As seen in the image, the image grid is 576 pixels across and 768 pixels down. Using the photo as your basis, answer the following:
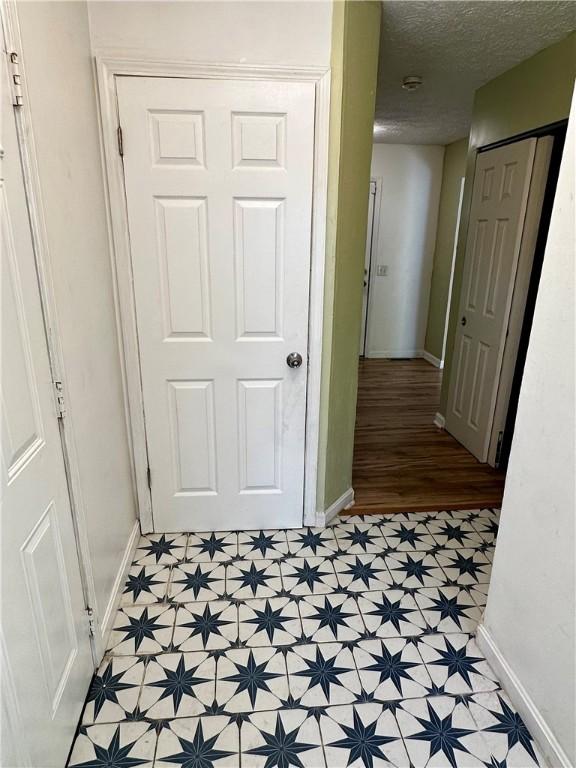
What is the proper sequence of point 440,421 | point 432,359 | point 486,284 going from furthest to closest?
point 432,359 → point 440,421 → point 486,284

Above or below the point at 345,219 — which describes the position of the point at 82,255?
below

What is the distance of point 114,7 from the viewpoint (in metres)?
1.76

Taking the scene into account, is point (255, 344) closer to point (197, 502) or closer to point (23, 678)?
point (197, 502)

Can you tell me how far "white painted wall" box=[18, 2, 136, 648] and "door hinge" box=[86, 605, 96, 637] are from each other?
0.21ft

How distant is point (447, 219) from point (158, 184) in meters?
4.07

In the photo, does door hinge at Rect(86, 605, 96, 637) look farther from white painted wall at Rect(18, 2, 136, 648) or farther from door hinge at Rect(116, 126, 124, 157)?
door hinge at Rect(116, 126, 124, 157)

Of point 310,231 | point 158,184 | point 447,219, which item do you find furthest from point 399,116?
point 158,184

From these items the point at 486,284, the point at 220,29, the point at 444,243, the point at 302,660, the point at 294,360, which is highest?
the point at 220,29

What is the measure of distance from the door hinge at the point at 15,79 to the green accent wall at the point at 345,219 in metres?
1.17

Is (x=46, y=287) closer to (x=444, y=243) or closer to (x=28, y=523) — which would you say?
(x=28, y=523)

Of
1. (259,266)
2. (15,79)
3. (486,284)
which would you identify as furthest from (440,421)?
(15,79)

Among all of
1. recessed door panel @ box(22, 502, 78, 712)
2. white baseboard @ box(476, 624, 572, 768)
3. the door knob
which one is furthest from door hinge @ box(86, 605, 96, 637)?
white baseboard @ box(476, 624, 572, 768)

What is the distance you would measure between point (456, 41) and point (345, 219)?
1.20 metres

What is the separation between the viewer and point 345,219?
206 cm
